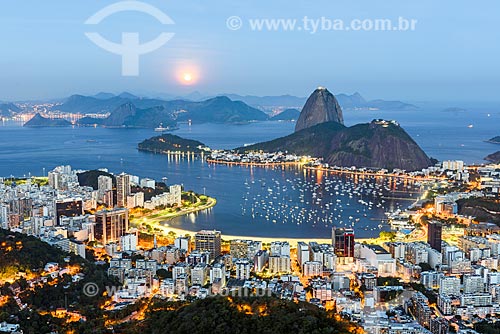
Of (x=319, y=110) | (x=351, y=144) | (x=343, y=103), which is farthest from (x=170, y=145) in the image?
(x=343, y=103)

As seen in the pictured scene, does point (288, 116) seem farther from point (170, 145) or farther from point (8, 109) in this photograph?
point (170, 145)

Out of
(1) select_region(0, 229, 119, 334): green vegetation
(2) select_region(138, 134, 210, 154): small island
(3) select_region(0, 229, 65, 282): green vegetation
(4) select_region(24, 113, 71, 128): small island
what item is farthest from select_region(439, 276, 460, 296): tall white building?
(4) select_region(24, 113, 71, 128): small island

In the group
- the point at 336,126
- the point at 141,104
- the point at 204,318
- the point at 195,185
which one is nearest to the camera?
the point at 204,318

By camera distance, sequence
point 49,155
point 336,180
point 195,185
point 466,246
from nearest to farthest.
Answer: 1. point 466,246
2. point 195,185
3. point 336,180
4. point 49,155

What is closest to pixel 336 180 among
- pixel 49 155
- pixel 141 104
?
pixel 49 155

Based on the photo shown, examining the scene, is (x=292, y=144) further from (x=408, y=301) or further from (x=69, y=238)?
(x=408, y=301)

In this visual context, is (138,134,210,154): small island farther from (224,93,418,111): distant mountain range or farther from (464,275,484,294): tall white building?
(224,93,418,111): distant mountain range

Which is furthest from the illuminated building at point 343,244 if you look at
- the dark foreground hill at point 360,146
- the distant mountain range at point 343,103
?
the distant mountain range at point 343,103

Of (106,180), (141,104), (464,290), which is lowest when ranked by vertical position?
(464,290)
